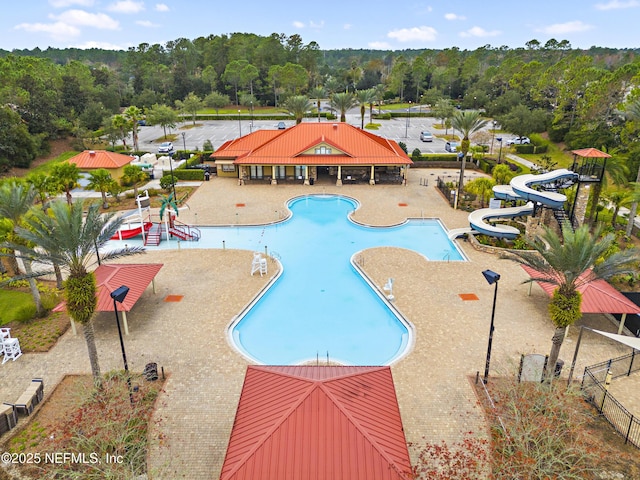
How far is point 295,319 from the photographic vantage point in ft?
79.3

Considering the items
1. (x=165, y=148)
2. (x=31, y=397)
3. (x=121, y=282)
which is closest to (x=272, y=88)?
(x=165, y=148)

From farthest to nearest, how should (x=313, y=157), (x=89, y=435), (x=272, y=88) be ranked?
(x=272, y=88)
(x=313, y=157)
(x=89, y=435)

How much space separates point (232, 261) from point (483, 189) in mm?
22345

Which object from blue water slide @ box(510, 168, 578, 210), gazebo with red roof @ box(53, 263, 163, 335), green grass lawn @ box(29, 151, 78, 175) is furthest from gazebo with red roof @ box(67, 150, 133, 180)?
blue water slide @ box(510, 168, 578, 210)

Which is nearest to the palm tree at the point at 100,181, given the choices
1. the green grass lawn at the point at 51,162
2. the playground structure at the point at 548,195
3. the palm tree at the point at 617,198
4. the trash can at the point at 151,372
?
the green grass lawn at the point at 51,162

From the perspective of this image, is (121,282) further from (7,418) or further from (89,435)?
(89,435)

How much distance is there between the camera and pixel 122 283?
22859 mm

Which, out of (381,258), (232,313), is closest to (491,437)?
(232,313)

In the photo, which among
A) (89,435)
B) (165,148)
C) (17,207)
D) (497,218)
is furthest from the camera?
(165,148)

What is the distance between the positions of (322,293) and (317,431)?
14090 mm

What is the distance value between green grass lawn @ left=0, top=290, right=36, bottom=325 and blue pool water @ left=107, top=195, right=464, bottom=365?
374 inches

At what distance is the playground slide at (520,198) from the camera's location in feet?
97.6

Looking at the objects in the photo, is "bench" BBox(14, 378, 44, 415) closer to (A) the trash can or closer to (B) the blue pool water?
(A) the trash can

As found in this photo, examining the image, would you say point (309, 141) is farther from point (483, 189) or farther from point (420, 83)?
point (420, 83)
